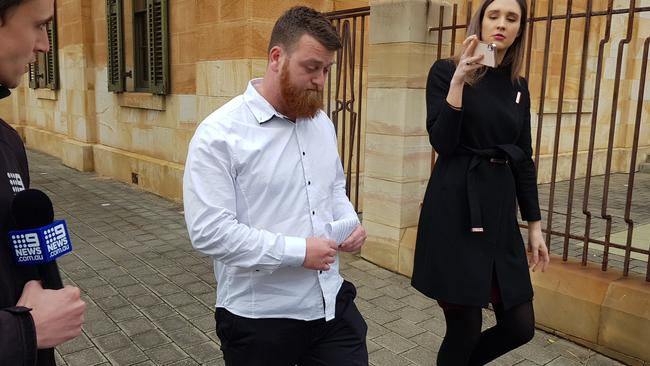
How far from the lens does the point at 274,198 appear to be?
203 centimetres

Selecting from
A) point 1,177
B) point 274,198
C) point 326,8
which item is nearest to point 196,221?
point 274,198

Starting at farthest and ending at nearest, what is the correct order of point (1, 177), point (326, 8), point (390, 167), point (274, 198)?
1. point (326, 8)
2. point (390, 167)
3. point (274, 198)
4. point (1, 177)

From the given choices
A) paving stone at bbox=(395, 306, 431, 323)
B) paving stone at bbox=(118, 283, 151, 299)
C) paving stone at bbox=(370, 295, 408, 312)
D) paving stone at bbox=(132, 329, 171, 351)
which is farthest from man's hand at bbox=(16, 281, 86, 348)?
paving stone at bbox=(118, 283, 151, 299)

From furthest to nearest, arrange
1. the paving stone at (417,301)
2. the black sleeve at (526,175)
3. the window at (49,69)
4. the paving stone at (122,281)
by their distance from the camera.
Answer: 1. the window at (49,69)
2. the paving stone at (122,281)
3. the paving stone at (417,301)
4. the black sleeve at (526,175)

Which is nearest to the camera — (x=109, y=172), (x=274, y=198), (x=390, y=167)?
(x=274, y=198)

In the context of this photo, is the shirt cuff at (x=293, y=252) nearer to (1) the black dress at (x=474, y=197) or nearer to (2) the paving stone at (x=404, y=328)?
(1) the black dress at (x=474, y=197)

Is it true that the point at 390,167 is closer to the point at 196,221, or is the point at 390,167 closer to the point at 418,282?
the point at 418,282

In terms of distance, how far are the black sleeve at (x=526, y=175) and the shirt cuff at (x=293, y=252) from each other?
1.36 meters

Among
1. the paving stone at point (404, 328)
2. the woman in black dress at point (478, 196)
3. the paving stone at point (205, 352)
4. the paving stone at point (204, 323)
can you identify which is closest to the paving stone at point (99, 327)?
the paving stone at point (204, 323)

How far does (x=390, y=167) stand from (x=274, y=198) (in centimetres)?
343

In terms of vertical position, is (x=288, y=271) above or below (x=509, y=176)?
below

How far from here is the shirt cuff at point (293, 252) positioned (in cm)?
189

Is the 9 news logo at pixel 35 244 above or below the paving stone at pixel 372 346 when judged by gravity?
above

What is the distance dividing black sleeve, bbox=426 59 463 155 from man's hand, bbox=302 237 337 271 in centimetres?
88
